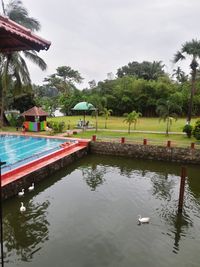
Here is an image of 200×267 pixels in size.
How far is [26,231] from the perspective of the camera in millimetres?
8922

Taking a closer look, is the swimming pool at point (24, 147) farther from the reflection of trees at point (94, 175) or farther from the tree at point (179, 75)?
the tree at point (179, 75)

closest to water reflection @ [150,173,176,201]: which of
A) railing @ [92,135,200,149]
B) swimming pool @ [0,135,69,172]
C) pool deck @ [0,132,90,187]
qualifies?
railing @ [92,135,200,149]

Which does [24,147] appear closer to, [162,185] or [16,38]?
[162,185]

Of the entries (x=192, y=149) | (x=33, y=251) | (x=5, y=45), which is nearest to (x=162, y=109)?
(x=192, y=149)

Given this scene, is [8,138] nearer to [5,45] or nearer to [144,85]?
[5,45]

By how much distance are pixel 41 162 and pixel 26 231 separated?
6.16 m

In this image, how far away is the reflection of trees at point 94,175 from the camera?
13938mm

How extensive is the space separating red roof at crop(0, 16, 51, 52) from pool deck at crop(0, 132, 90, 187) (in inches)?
326

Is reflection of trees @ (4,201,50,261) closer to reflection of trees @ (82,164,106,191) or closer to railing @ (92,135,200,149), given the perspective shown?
reflection of trees @ (82,164,106,191)

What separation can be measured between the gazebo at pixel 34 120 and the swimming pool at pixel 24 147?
2626mm

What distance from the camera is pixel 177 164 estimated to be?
18047 millimetres

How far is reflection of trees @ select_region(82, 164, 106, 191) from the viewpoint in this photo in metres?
13.9

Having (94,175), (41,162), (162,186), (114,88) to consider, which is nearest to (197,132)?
(162,186)

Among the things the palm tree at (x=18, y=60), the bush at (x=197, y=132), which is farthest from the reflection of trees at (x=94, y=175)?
the palm tree at (x=18, y=60)
